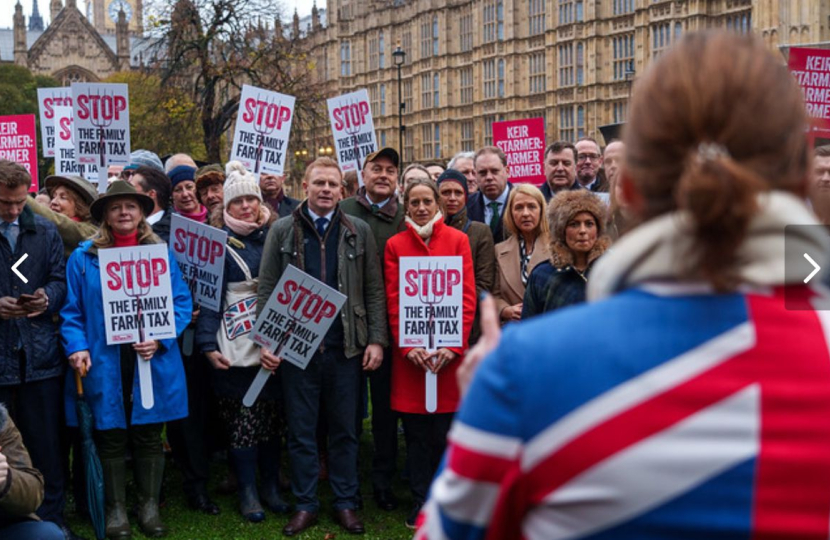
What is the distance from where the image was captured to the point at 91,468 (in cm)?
484

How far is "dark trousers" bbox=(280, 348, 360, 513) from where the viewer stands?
5242 mm

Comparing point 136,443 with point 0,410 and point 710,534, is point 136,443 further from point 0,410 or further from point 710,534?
point 710,534

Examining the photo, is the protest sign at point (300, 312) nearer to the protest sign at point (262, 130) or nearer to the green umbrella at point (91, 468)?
the green umbrella at point (91, 468)

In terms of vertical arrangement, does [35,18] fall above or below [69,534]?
above

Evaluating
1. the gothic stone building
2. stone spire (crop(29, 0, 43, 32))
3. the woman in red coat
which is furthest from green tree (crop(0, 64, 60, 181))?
stone spire (crop(29, 0, 43, 32))

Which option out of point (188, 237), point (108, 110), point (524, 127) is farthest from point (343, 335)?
point (524, 127)

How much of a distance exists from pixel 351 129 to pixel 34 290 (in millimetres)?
3758

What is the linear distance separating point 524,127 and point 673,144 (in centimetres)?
912

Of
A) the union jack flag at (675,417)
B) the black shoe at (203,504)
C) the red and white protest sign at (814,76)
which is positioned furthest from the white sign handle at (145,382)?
the red and white protest sign at (814,76)

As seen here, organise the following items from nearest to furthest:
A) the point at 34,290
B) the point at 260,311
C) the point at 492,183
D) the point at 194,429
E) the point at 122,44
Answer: the point at 34,290, the point at 260,311, the point at 194,429, the point at 492,183, the point at 122,44

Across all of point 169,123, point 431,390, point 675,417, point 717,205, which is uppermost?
point 169,123

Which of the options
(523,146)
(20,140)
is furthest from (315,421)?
(20,140)

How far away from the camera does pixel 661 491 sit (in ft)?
3.52

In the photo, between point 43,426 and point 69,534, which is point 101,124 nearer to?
point 43,426
